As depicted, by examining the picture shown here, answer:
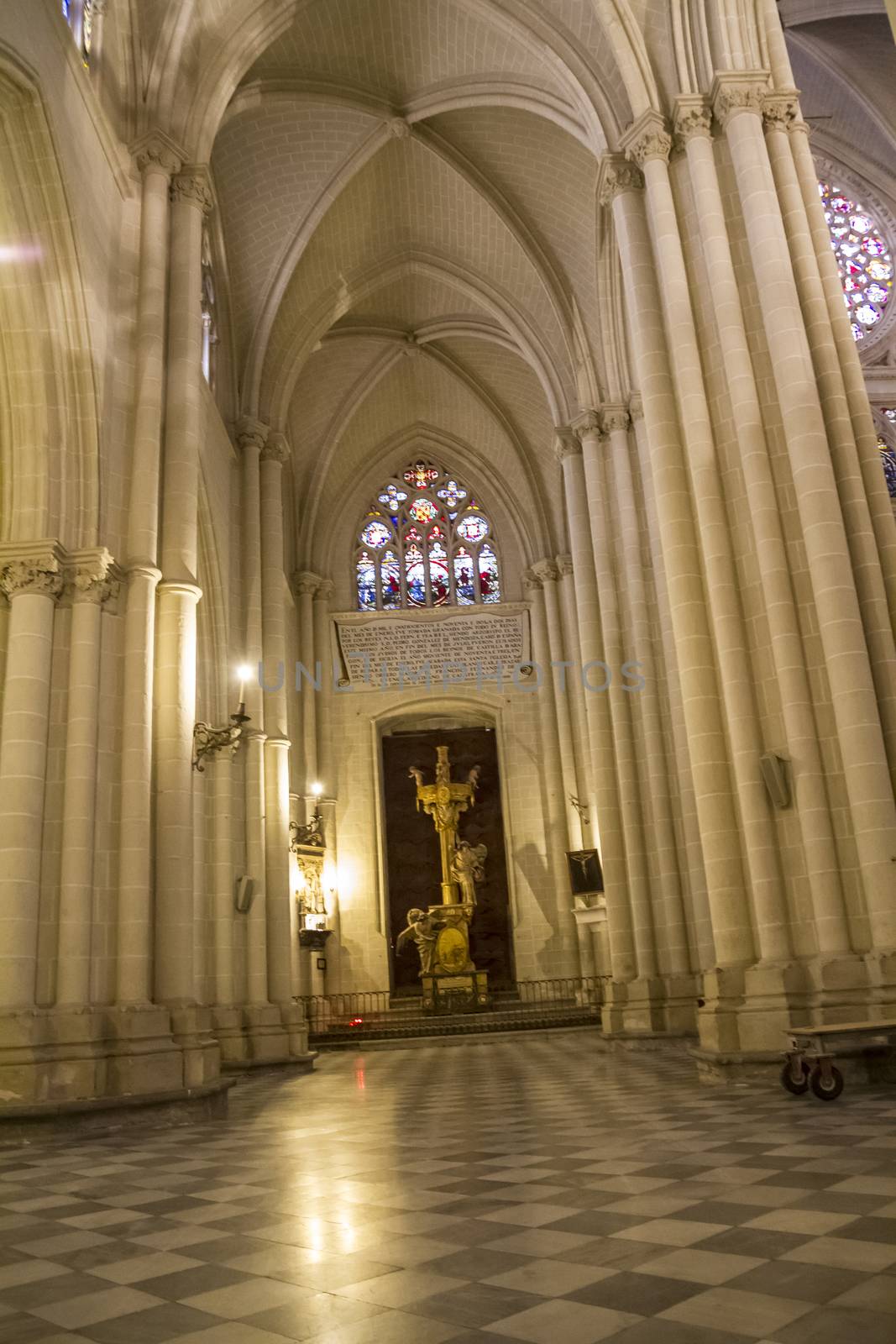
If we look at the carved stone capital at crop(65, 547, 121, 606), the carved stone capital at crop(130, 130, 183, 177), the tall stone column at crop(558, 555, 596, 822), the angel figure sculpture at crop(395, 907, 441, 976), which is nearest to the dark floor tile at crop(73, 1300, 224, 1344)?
the carved stone capital at crop(65, 547, 121, 606)

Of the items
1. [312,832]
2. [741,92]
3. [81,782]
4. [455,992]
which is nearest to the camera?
[81,782]

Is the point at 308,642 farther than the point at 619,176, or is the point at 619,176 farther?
the point at 308,642

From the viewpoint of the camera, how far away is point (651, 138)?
11.9 metres

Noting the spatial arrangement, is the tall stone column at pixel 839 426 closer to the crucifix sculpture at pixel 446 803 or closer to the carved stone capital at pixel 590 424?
the carved stone capital at pixel 590 424

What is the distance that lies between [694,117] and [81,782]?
9.95 metres

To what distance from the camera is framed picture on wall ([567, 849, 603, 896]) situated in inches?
795

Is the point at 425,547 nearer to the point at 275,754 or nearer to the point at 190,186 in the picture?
the point at 275,754

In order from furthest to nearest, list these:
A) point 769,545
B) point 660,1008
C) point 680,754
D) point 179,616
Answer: point 660,1008 → point 680,754 → point 179,616 → point 769,545

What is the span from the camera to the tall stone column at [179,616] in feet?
33.9

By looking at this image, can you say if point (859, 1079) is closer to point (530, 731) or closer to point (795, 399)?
point (795, 399)

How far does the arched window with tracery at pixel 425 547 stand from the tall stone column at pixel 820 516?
16455 millimetres

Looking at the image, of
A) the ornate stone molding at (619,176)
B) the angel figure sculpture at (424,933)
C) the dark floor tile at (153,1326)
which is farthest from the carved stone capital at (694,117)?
the angel figure sculpture at (424,933)

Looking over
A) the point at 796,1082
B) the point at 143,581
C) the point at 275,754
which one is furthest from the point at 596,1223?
the point at 275,754

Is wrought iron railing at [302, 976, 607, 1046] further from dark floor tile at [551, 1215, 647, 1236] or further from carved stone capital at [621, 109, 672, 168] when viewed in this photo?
dark floor tile at [551, 1215, 647, 1236]
